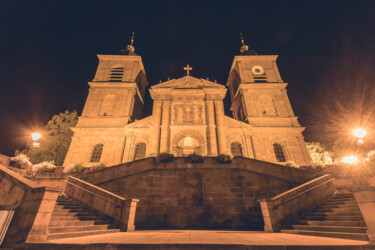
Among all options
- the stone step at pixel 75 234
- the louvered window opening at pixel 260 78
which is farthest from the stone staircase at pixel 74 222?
the louvered window opening at pixel 260 78

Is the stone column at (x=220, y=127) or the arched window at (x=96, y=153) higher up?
the stone column at (x=220, y=127)

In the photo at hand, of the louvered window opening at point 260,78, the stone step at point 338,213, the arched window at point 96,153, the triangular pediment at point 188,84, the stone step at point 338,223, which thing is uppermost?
the louvered window opening at point 260,78

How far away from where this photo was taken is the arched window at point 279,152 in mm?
21438

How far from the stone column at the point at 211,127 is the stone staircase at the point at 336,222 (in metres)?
11.3

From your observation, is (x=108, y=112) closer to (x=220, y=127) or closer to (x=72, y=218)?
(x=220, y=127)

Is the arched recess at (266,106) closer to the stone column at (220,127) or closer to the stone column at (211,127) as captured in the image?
the stone column at (220,127)

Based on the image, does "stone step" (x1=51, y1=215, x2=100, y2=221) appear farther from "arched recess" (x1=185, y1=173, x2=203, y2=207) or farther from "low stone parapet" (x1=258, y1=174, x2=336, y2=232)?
"low stone parapet" (x1=258, y1=174, x2=336, y2=232)

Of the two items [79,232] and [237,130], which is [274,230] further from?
[237,130]

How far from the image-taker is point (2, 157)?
1275cm

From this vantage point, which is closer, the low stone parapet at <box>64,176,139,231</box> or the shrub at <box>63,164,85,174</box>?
the low stone parapet at <box>64,176,139,231</box>

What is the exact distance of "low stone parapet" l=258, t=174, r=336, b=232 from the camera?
27.0ft

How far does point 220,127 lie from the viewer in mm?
20953

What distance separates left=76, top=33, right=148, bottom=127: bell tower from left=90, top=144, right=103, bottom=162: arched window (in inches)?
121

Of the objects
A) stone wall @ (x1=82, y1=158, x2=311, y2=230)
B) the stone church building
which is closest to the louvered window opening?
the stone church building
